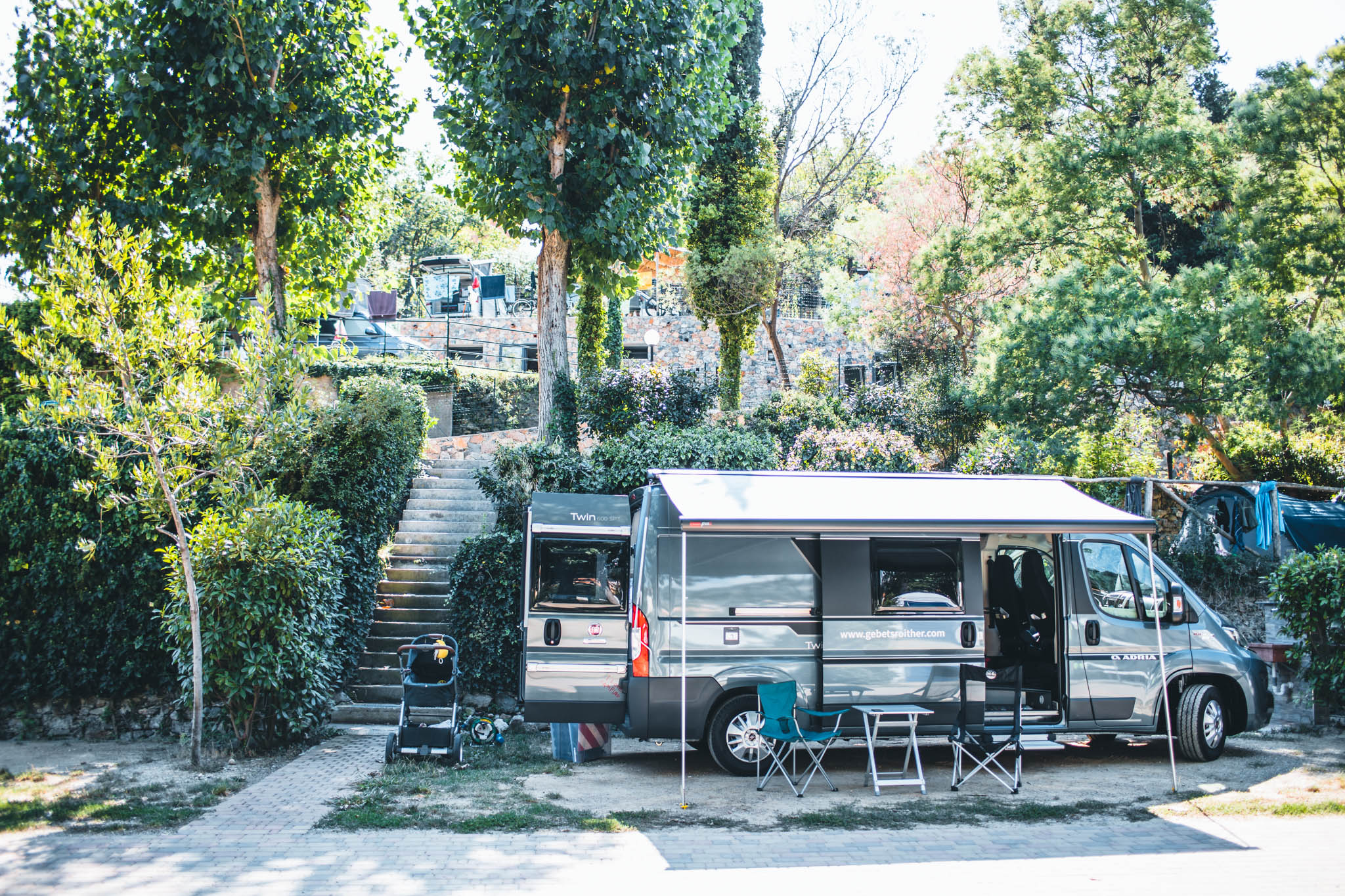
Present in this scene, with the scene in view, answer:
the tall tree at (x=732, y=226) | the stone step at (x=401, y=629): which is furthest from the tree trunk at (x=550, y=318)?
the tall tree at (x=732, y=226)

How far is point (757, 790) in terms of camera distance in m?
8.19

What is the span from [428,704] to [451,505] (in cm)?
620

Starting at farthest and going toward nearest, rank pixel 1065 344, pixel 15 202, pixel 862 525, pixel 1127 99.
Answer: pixel 1127 99
pixel 1065 344
pixel 15 202
pixel 862 525

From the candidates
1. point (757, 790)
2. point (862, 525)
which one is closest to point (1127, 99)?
point (862, 525)

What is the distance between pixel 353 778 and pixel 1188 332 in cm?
1254

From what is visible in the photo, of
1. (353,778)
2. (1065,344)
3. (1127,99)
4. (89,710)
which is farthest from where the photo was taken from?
(1127,99)

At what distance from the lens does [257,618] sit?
8984 millimetres

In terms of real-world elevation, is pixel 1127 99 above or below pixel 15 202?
above

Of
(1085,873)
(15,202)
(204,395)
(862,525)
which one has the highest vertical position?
(15,202)

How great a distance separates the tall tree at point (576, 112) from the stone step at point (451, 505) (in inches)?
65.2

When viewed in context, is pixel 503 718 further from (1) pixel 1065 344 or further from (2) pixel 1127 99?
(2) pixel 1127 99

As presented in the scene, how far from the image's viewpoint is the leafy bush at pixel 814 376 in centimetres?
2216

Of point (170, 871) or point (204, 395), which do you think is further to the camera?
point (204, 395)

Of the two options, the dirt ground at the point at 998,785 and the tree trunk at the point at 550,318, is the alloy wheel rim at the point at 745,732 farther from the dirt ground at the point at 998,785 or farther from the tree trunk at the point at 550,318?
the tree trunk at the point at 550,318
